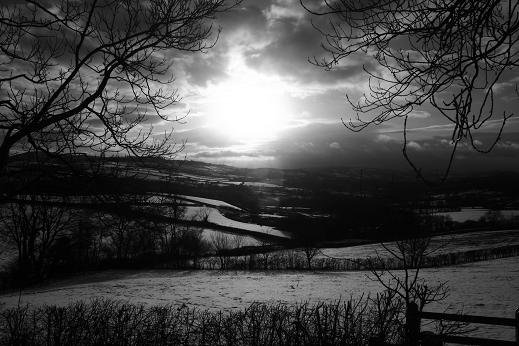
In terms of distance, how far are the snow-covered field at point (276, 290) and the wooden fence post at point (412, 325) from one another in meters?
17.6

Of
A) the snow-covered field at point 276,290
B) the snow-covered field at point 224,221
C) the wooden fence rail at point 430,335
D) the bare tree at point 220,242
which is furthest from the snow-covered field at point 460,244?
the wooden fence rail at point 430,335

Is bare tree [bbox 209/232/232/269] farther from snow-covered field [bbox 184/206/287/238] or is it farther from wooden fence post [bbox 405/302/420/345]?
wooden fence post [bbox 405/302/420/345]

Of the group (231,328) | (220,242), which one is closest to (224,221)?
(220,242)

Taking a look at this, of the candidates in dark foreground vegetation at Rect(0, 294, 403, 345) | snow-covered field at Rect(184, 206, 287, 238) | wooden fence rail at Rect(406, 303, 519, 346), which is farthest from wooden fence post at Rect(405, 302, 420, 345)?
snow-covered field at Rect(184, 206, 287, 238)

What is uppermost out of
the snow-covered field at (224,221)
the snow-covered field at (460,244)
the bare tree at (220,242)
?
the snow-covered field at (224,221)

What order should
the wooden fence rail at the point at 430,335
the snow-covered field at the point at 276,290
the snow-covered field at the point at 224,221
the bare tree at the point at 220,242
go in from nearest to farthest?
the wooden fence rail at the point at 430,335
the snow-covered field at the point at 276,290
the bare tree at the point at 220,242
the snow-covered field at the point at 224,221

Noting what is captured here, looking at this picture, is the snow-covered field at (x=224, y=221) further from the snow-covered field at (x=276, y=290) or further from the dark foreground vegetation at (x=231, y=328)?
the dark foreground vegetation at (x=231, y=328)

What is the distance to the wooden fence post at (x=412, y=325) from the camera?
16.5ft

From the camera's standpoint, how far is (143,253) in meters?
59.1

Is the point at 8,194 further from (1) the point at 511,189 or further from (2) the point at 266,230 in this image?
(1) the point at 511,189

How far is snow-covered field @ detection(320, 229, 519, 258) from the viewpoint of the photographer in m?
66.1

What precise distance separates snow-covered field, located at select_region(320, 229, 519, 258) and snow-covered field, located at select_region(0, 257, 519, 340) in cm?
2165

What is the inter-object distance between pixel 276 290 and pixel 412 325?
2872 centimetres

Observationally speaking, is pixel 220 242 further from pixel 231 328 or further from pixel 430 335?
pixel 430 335
